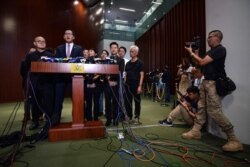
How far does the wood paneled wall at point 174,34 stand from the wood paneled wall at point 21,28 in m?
4.17

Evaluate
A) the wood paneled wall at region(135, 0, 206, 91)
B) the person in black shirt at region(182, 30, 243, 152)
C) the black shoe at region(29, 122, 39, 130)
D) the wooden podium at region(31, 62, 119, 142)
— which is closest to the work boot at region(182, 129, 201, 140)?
the person in black shirt at region(182, 30, 243, 152)

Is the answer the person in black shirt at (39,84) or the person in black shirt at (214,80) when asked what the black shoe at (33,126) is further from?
the person in black shirt at (214,80)

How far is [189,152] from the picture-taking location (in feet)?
6.38

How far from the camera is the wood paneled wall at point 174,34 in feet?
18.4

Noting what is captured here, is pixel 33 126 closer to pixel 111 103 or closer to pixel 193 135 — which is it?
pixel 111 103

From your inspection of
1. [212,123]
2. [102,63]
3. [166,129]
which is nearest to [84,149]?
[102,63]

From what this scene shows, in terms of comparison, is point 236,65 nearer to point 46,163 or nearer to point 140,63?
point 140,63

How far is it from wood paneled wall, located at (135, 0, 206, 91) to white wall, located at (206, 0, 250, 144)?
2547 millimetres

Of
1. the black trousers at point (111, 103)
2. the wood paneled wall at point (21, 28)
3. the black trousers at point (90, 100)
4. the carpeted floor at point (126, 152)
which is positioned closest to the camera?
the carpeted floor at point (126, 152)

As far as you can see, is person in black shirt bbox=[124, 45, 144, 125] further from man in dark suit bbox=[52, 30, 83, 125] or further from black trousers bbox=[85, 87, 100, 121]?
man in dark suit bbox=[52, 30, 83, 125]

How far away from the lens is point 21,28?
6.56 metres

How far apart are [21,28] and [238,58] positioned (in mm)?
6974

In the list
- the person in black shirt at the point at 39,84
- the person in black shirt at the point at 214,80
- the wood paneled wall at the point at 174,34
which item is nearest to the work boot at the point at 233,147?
the person in black shirt at the point at 214,80

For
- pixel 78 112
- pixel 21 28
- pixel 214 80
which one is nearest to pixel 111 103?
pixel 78 112
